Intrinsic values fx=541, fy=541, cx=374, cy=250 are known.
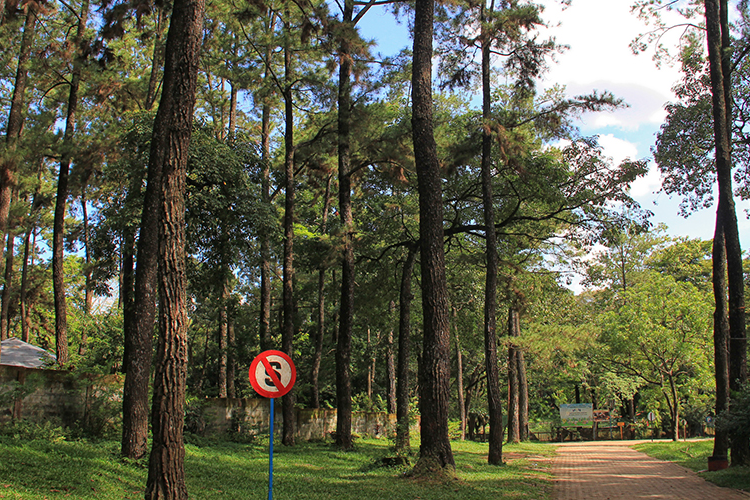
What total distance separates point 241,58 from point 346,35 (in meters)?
4.43

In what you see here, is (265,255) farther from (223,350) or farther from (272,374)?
(272,374)

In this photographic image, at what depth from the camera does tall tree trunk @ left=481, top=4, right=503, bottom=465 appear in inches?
584

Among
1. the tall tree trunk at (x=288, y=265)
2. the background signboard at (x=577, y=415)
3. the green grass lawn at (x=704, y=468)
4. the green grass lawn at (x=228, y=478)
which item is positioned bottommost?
the background signboard at (x=577, y=415)

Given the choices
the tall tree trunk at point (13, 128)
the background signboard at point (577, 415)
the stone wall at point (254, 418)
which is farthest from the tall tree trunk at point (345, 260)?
the background signboard at point (577, 415)

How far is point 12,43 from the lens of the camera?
17.3 m

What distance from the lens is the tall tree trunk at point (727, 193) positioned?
1320 centimetres

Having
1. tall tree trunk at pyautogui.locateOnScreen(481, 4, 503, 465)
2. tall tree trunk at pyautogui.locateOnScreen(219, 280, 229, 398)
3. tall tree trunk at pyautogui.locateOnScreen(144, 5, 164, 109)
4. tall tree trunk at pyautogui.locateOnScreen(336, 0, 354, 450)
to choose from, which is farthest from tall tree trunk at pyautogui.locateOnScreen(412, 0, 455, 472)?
tall tree trunk at pyautogui.locateOnScreen(219, 280, 229, 398)

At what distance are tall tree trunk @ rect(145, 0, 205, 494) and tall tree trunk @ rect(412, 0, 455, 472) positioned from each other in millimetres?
4917

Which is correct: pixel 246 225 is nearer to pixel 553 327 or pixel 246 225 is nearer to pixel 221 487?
pixel 221 487

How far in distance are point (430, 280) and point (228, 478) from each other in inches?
202

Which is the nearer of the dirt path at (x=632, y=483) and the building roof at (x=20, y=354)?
the dirt path at (x=632, y=483)

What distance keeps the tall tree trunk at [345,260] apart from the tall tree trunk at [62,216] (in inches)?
295

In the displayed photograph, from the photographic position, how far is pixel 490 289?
15539mm

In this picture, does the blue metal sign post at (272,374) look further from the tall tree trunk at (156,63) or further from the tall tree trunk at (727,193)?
the tall tree trunk at (156,63)
